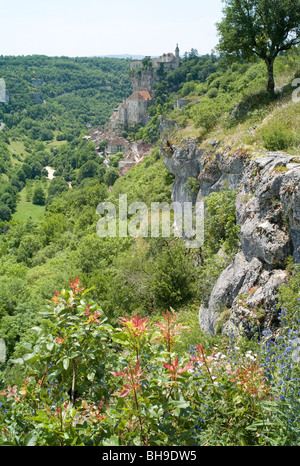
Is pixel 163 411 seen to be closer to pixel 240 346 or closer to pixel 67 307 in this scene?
pixel 67 307

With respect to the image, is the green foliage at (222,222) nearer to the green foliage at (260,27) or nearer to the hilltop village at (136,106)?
the green foliage at (260,27)

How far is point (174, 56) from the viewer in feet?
398

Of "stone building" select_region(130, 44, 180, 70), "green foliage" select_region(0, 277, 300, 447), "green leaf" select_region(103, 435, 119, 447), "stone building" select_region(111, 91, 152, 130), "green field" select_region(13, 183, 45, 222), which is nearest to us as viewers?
"green leaf" select_region(103, 435, 119, 447)

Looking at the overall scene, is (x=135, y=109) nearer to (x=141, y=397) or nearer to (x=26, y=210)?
(x=26, y=210)

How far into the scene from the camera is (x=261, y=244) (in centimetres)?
776

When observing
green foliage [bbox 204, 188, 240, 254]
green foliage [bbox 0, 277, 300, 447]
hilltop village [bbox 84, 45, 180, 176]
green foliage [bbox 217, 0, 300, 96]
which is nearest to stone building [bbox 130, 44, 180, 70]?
hilltop village [bbox 84, 45, 180, 176]

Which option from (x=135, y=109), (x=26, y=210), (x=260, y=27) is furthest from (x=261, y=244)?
(x=135, y=109)

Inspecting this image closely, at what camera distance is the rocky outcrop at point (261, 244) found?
7.06 meters

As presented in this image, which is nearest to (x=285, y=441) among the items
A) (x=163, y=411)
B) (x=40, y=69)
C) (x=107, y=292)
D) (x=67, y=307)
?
(x=163, y=411)

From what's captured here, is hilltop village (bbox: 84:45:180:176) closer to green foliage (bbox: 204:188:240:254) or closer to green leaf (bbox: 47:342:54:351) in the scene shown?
green foliage (bbox: 204:188:240:254)

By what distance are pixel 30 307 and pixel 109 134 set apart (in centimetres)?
10306

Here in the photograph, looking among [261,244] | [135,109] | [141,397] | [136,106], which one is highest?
[136,106]

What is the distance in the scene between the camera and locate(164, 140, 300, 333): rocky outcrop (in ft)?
23.2

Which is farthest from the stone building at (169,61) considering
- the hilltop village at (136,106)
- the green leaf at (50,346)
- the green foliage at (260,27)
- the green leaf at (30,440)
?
the green leaf at (30,440)
